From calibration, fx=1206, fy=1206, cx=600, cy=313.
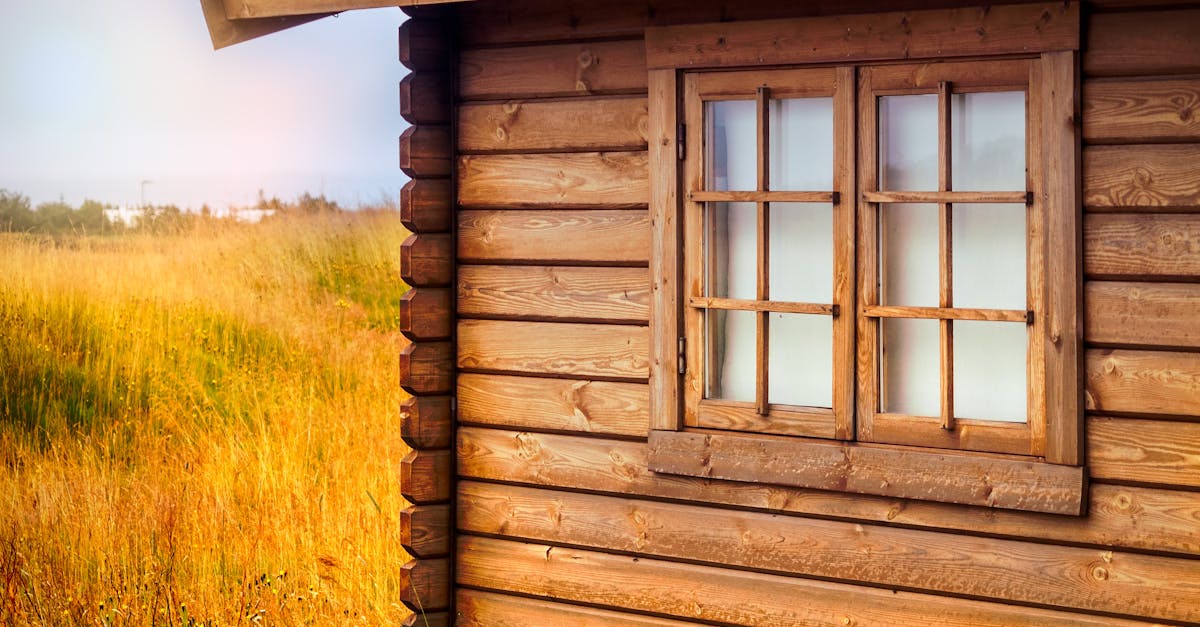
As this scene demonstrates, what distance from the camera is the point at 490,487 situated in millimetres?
4859

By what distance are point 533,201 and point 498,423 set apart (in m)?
0.90

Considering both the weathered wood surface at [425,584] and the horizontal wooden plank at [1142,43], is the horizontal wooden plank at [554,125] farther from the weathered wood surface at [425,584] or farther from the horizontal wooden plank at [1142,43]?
the weathered wood surface at [425,584]

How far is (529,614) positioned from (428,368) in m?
1.06

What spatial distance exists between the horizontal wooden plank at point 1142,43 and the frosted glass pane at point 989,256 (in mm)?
519

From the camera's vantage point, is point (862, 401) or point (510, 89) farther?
point (510, 89)

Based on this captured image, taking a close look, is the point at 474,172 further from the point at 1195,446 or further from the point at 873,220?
the point at 1195,446

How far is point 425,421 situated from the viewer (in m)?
4.83

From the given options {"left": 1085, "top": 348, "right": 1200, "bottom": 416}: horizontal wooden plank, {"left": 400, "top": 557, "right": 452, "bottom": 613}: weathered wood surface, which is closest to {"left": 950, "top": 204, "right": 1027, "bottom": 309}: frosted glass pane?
{"left": 1085, "top": 348, "right": 1200, "bottom": 416}: horizontal wooden plank

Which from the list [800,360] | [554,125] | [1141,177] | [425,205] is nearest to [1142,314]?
[1141,177]

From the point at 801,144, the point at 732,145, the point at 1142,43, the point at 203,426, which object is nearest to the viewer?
the point at 1142,43

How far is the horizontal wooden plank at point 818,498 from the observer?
3828 millimetres

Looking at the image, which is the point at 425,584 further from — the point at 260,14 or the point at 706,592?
the point at 260,14

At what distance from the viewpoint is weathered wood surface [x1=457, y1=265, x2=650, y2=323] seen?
14.8ft

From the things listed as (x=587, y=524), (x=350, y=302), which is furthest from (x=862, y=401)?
(x=350, y=302)
